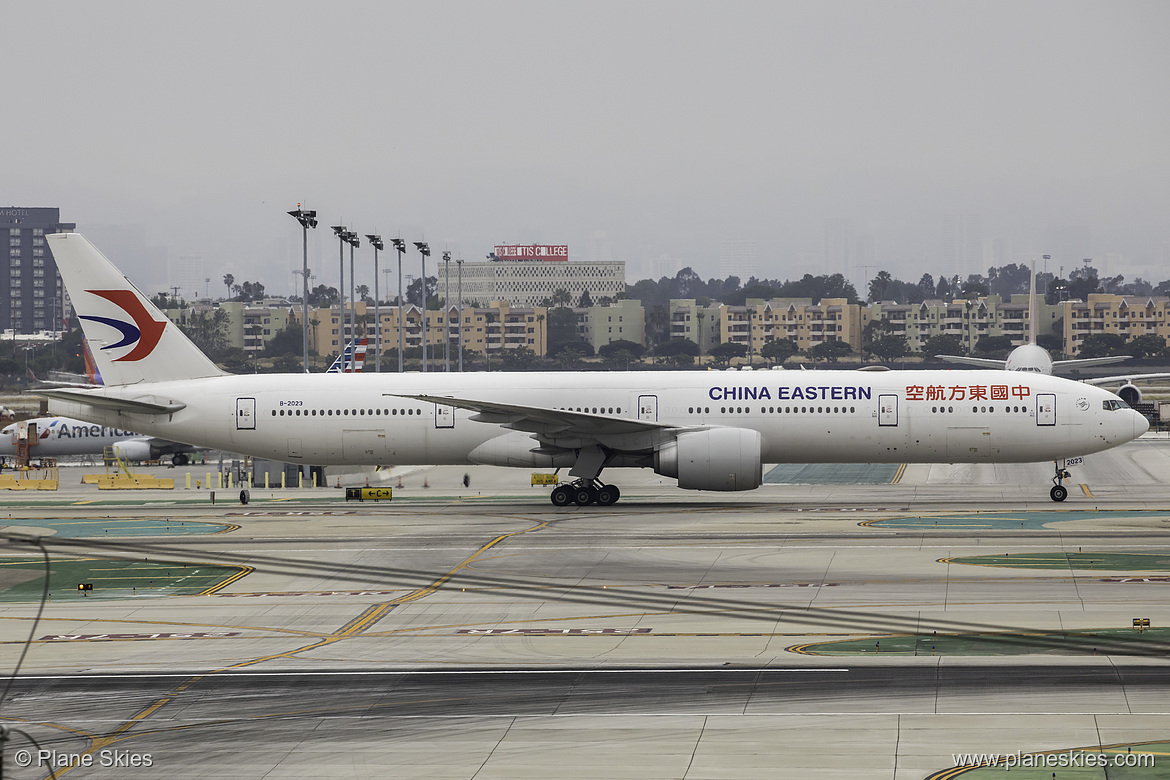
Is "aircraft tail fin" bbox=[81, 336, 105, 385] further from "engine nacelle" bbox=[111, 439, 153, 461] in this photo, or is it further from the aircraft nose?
the aircraft nose

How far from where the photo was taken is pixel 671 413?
1651 inches

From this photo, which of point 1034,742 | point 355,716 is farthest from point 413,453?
point 1034,742

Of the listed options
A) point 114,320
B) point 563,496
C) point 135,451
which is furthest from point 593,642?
point 135,451

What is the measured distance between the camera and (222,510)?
44531mm

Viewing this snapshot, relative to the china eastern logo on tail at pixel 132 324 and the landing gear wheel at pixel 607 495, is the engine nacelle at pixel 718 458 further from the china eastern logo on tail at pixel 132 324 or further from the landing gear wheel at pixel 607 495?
the china eastern logo on tail at pixel 132 324

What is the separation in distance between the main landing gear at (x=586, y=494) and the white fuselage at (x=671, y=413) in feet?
3.23

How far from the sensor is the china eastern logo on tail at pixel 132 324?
43500 millimetres

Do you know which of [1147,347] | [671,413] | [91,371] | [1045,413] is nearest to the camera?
[1045,413]

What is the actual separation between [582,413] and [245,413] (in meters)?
12.5

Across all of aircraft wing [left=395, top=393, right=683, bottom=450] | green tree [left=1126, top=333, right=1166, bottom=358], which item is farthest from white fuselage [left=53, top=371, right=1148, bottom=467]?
green tree [left=1126, top=333, right=1166, bottom=358]

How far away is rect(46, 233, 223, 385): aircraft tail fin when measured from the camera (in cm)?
4328

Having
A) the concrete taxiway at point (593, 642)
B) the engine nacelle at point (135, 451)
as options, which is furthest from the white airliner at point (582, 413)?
the engine nacelle at point (135, 451)

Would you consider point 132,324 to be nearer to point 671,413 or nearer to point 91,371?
point 671,413

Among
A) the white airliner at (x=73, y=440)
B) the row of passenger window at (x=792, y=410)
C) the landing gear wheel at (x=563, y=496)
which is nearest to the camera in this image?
the row of passenger window at (x=792, y=410)
